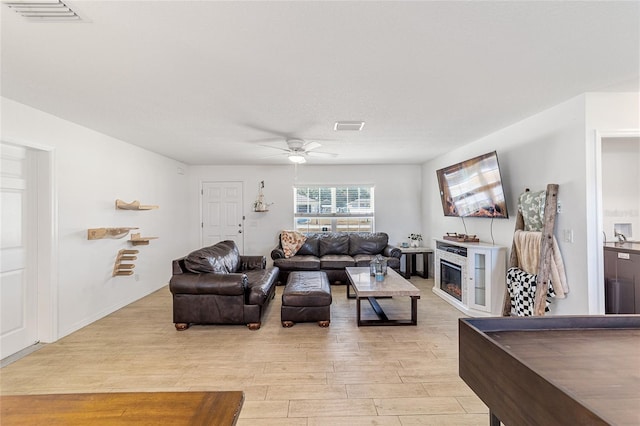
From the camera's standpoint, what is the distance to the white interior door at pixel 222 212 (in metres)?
6.30

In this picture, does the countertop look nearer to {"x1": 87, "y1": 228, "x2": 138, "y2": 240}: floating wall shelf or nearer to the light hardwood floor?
the light hardwood floor

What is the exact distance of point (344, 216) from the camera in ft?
21.1

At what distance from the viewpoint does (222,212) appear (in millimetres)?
6316

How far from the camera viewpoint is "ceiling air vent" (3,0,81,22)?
1404mm

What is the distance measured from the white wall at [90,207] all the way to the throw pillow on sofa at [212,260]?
1.29 metres

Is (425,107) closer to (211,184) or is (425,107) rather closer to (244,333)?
(244,333)

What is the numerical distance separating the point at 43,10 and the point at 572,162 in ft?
13.5

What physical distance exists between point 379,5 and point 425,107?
162cm

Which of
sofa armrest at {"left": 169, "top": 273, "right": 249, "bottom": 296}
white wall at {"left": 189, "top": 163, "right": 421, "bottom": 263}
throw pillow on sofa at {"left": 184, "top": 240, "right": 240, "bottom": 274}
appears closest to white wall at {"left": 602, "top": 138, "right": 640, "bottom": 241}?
white wall at {"left": 189, "top": 163, "right": 421, "bottom": 263}

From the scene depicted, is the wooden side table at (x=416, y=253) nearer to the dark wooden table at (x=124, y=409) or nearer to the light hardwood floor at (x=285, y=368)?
the light hardwood floor at (x=285, y=368)

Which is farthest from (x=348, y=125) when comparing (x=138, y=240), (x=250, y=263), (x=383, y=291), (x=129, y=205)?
(x=138, y=240)

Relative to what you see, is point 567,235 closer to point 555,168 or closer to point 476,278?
point 555,168

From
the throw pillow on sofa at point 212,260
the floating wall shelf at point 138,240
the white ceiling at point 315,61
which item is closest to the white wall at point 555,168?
the white ceiling at point 315,61

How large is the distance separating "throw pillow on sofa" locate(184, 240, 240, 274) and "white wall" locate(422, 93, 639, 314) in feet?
12.4
